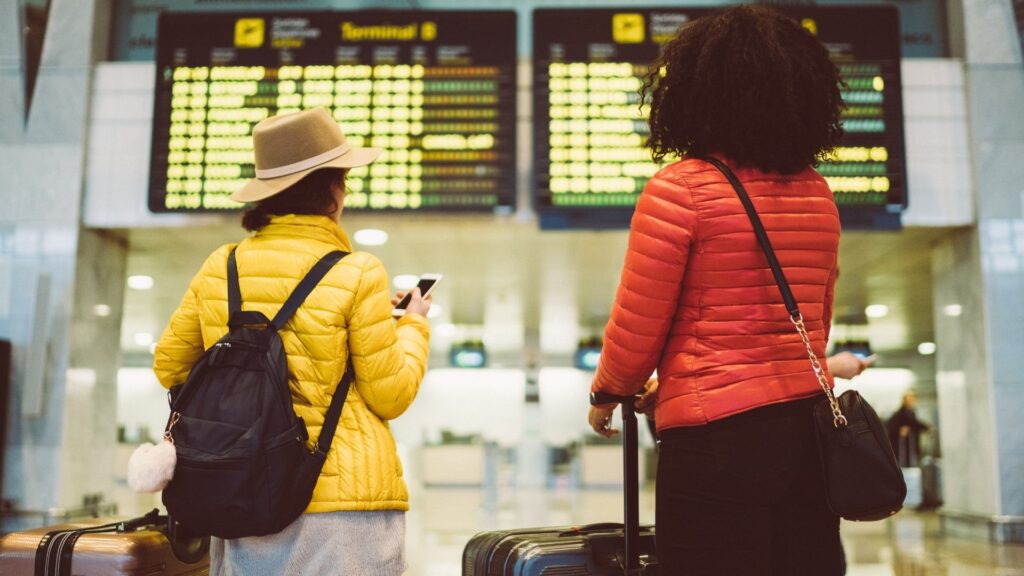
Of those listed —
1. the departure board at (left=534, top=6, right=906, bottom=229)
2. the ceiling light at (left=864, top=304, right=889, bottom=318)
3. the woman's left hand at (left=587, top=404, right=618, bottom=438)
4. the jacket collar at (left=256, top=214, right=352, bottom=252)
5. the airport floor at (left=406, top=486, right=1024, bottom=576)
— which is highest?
the departure board at (left=534, top=6, right=906, bottom=229)

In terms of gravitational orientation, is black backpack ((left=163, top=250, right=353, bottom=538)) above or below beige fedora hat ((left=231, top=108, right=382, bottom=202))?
below

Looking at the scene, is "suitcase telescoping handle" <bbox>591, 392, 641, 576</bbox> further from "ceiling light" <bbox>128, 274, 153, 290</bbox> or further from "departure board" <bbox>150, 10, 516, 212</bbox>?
"ceiling light" <bbox>128, 274, 153, 290</bbox>

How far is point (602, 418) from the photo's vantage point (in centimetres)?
181

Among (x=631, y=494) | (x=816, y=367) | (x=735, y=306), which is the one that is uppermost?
(x=735, y=306)

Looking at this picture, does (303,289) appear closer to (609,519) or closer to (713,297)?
(713,297)

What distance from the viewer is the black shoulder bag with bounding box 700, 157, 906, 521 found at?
1.40 metres

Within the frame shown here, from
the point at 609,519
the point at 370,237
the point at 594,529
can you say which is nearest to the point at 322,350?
the point at 594,529

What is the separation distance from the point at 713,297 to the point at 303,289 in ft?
2.70

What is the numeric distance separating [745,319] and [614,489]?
13.7 meters

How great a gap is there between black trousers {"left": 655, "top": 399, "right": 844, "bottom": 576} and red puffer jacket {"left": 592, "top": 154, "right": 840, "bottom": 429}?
43mm

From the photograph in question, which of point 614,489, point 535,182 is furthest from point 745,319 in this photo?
point 614,489

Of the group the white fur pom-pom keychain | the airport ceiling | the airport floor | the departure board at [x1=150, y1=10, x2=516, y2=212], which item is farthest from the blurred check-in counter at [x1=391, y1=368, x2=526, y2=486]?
the white fur pom-pom keychain

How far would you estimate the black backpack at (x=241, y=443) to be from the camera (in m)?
1.56

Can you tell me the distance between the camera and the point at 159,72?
17.9 feet
